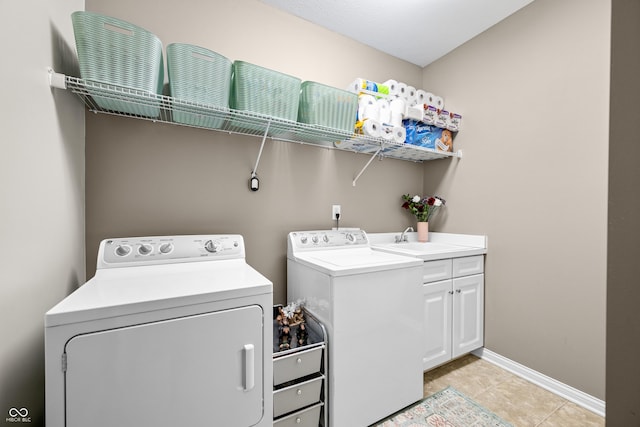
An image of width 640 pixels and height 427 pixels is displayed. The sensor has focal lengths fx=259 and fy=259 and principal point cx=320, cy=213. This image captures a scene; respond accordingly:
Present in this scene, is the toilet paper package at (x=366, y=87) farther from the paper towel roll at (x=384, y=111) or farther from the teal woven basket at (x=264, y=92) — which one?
the teal woven basket at (x=264, y=92)

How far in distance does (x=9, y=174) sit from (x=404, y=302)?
5.84ft

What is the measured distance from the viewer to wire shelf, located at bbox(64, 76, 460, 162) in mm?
1219

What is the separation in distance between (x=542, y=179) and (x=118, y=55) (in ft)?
8.66

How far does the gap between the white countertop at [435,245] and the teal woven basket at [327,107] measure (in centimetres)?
100

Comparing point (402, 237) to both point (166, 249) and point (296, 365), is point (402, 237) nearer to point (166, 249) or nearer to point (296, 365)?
point (296, 365)

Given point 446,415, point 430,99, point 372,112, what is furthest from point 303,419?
point 430,99

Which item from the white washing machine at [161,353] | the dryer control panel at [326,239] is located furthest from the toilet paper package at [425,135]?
the white washing machine at [161,353]

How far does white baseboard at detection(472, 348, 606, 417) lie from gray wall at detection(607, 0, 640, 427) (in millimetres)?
1641

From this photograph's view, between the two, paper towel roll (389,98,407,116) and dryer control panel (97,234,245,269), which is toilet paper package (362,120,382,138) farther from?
dryer control panel (97,234,245,269)

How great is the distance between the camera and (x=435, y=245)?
2.36m

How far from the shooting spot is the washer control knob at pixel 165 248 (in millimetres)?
1426

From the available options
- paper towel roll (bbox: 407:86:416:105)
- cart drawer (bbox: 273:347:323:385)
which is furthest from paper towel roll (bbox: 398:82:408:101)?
cart drawer (bbox: 273:347:323:385)

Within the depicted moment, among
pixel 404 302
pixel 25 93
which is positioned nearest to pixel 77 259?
pixel 25 93

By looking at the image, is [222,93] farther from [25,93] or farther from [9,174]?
[9,174]
